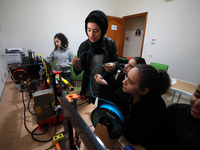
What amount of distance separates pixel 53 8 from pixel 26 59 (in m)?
1.81

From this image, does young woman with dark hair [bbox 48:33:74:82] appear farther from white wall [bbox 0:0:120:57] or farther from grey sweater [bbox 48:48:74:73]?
white wall [bbox 0:0:120:57]

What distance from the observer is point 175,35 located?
8.92 ft

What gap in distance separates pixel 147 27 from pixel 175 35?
2.91ft

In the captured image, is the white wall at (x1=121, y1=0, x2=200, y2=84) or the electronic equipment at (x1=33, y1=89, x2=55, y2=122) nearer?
the electronic equipment at (x1=33, y1=89, x2=55, y2=122)

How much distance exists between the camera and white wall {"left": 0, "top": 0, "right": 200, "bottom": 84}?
7.93 feet

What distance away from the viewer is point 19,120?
2.92 feet

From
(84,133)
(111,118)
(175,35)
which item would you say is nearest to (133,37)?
(175,35)

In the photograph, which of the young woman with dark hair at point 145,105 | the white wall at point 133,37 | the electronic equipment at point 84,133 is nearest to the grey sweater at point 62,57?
the young woman with dark hair at point 145,105

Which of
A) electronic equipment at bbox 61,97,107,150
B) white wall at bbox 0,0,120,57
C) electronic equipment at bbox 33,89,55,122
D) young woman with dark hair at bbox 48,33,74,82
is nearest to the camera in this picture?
electronic equipment at bbox 61,97,107,150

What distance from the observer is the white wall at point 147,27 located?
2418 mm

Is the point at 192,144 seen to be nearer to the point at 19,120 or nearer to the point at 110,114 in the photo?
the point at 110,114

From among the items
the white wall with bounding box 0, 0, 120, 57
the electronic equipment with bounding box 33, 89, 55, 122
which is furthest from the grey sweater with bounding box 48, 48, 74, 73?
the electronic equipment with bounding box 33, 89, 55, 122

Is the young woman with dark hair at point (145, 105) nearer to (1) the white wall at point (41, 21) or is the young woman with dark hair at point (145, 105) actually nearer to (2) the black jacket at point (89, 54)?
(2) the black jacket at point (89, 54)

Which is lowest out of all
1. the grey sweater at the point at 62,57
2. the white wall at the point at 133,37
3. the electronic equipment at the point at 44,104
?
the electronic equipment at the point at 44,104
